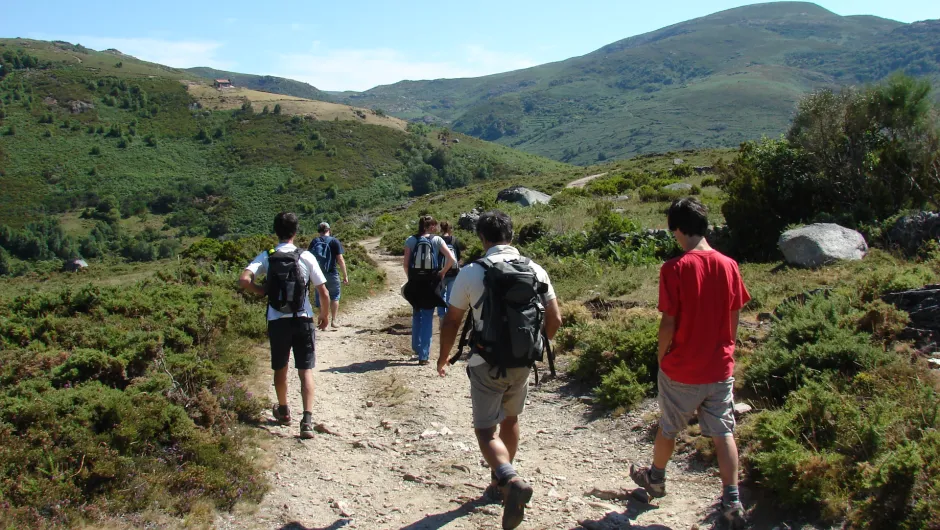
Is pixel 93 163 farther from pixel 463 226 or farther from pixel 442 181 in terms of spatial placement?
pixel 463 226

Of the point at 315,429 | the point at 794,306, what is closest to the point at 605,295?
the point at 794,306

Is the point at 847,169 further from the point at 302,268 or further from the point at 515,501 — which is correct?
→ the point at 515,501

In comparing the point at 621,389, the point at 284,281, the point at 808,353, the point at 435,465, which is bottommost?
the point at 435,465

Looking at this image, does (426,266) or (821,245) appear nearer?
(426,266)

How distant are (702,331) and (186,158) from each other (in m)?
99.2

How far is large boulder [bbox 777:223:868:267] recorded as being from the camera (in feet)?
35.6

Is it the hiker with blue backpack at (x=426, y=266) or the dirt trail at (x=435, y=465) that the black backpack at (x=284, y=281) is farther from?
the hiker with blue backpack at (x=426, y=266)

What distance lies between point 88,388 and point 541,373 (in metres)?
4.58

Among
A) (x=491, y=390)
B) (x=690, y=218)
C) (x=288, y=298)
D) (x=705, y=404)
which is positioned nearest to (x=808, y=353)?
(x=705, y=404)

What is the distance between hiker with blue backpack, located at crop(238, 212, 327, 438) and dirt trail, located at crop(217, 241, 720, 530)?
498 mm

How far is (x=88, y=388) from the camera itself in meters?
4.83

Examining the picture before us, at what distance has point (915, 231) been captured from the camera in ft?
35.7

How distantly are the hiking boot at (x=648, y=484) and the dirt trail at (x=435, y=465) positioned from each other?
124 mm

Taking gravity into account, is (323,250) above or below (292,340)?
above
